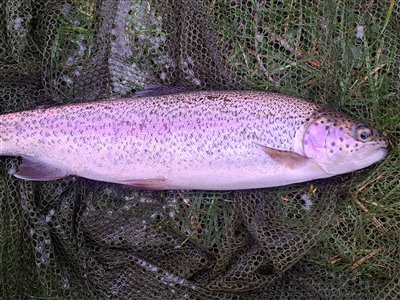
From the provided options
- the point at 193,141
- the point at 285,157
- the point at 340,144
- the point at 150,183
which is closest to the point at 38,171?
the point at 150,183

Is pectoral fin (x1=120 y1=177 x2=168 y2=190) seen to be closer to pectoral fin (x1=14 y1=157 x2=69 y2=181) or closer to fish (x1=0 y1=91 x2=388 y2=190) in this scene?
fish (x1=0 y1=91 x2=388 y2=190)

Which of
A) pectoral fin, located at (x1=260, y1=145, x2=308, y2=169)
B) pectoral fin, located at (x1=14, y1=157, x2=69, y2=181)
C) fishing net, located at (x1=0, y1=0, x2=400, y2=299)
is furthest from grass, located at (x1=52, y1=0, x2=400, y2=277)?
pectoral fin, located at (x1=14, y1=157, x2=69, y2=181)

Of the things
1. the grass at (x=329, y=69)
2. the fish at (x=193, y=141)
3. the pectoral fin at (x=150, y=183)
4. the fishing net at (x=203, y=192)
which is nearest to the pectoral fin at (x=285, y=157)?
the fish at (x=193, y=141)

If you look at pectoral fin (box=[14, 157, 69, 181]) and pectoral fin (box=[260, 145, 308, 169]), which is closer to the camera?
pectoral fin (box=[260, 145, 308, 169])

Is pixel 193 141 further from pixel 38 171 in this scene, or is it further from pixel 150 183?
pixel 38 171

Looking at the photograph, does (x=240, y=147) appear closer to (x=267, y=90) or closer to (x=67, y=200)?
(x=267, y=90)

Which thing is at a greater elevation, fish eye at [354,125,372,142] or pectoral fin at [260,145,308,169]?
fish eye at [354,125,372,142]

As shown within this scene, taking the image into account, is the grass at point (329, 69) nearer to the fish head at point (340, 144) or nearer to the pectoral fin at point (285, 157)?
the fish head at point (340, 144)
